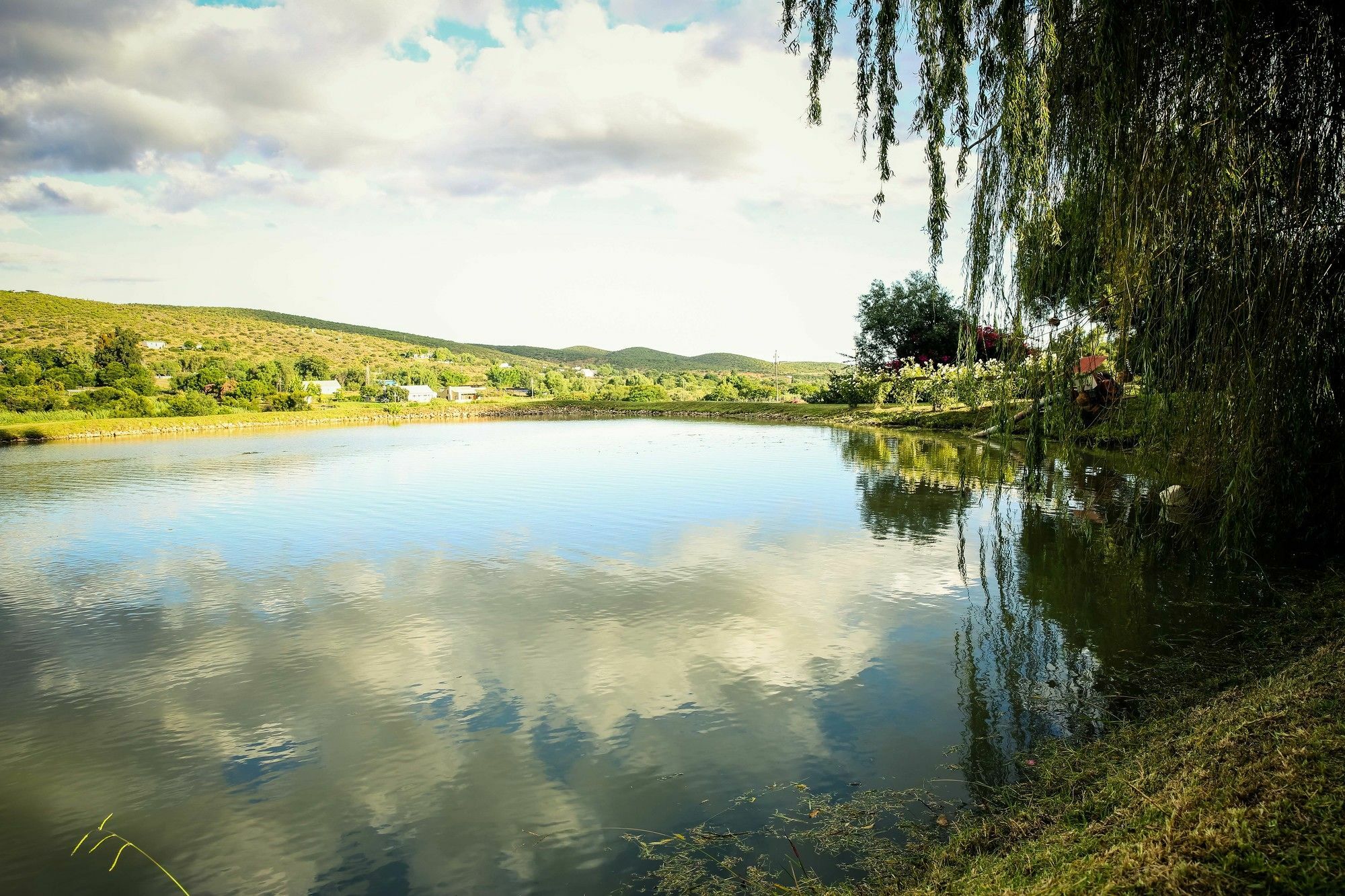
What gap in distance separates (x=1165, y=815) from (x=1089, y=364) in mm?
5415

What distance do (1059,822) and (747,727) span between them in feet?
7.35

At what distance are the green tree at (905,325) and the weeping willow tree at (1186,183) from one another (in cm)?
3696

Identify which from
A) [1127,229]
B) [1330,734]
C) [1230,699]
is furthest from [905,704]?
[1127,229]

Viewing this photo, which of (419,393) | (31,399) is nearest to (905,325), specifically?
(31,399)

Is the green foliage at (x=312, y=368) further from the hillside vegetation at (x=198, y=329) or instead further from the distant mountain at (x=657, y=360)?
the distant mountain at (x=657, y=360)

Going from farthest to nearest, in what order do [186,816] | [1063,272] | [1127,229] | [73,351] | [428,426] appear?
[73,351], [428,426], [1063,272], [1127,229], [186,816]

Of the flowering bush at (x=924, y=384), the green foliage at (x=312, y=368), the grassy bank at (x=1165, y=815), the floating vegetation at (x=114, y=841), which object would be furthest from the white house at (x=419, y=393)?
the grassy bank at (x=1165, y=815)

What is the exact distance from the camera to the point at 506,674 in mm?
6320

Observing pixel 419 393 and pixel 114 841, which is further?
pixel 419 393

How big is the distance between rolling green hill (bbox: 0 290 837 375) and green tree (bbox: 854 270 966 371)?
73.3 m

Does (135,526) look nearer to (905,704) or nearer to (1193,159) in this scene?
(905,704)

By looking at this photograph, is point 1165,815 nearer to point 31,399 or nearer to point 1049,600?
point 1049,600

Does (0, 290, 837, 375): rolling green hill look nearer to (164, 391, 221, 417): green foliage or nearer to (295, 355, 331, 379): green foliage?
(295, 355, 331, 379): green foliage

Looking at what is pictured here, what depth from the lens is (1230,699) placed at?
439 cm
